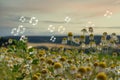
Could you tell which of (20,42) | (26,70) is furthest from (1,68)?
(26,70)

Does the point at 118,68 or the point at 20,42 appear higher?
the point at 20,42

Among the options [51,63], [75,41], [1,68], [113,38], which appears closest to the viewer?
[51,63]

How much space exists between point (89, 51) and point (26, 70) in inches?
262

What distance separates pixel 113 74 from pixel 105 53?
5.88 m

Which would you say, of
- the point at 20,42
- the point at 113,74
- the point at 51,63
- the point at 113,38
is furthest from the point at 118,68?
the point at 113,38

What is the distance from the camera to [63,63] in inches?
405

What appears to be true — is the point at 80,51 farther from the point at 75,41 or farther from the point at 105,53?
the point at 75,41

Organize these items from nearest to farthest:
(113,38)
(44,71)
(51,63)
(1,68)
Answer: (44,71) < (51,63) < (1,68) < (113,38)

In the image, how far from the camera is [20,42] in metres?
9.71

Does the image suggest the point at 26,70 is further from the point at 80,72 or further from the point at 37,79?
the point at 80,72

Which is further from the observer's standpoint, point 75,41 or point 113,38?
point 113,38

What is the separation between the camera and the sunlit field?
7930 millimetres

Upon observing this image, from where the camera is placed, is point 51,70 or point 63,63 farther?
point 63,63

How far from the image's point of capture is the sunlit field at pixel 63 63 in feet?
26.0
